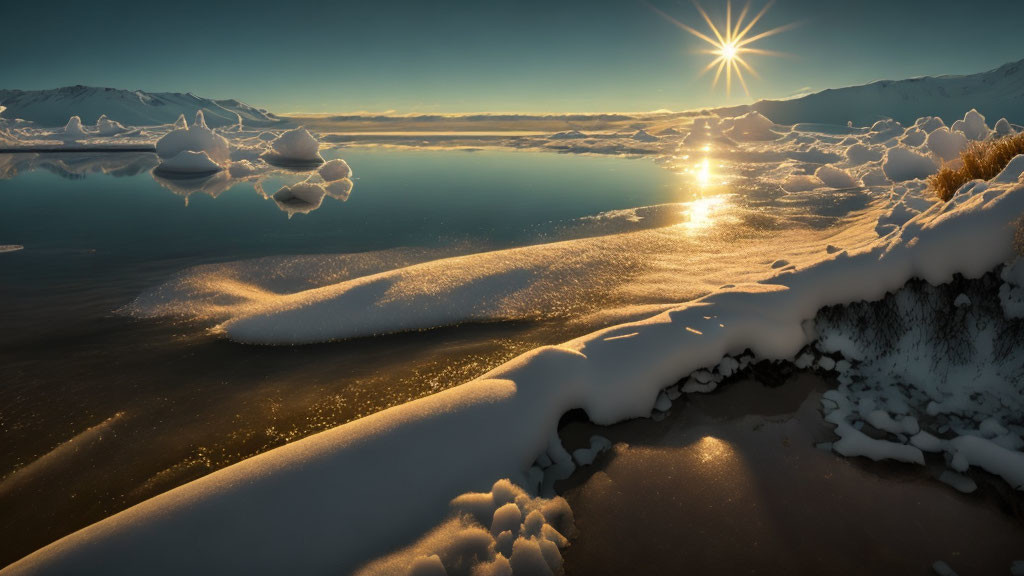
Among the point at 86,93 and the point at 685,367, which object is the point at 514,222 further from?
the point at 86,93

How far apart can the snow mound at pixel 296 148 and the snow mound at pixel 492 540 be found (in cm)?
3235

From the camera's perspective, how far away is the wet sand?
265cm

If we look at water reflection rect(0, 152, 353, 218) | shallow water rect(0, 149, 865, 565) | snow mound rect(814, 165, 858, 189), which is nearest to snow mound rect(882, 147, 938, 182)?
snow mound rect(814, 165, 858, 189)

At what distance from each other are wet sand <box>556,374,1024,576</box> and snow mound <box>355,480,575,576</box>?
0.51ft

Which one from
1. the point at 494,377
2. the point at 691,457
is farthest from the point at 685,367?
the point at 494,377

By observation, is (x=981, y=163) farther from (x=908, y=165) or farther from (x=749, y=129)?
(x=749, y=129)

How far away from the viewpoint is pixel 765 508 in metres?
3.01

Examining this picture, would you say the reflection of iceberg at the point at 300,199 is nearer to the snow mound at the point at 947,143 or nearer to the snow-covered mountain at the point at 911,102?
the snow mound at the point at 947,143

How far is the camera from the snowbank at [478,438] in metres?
2.45

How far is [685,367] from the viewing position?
4.28 metres

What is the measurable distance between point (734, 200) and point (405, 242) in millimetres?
10840

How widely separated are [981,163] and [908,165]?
45.4ft

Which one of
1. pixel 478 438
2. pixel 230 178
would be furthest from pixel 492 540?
pixel 230 178

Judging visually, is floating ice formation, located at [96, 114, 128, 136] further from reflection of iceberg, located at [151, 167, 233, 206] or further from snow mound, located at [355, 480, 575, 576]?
snow mound, located at [355, 480, 575, 576]
